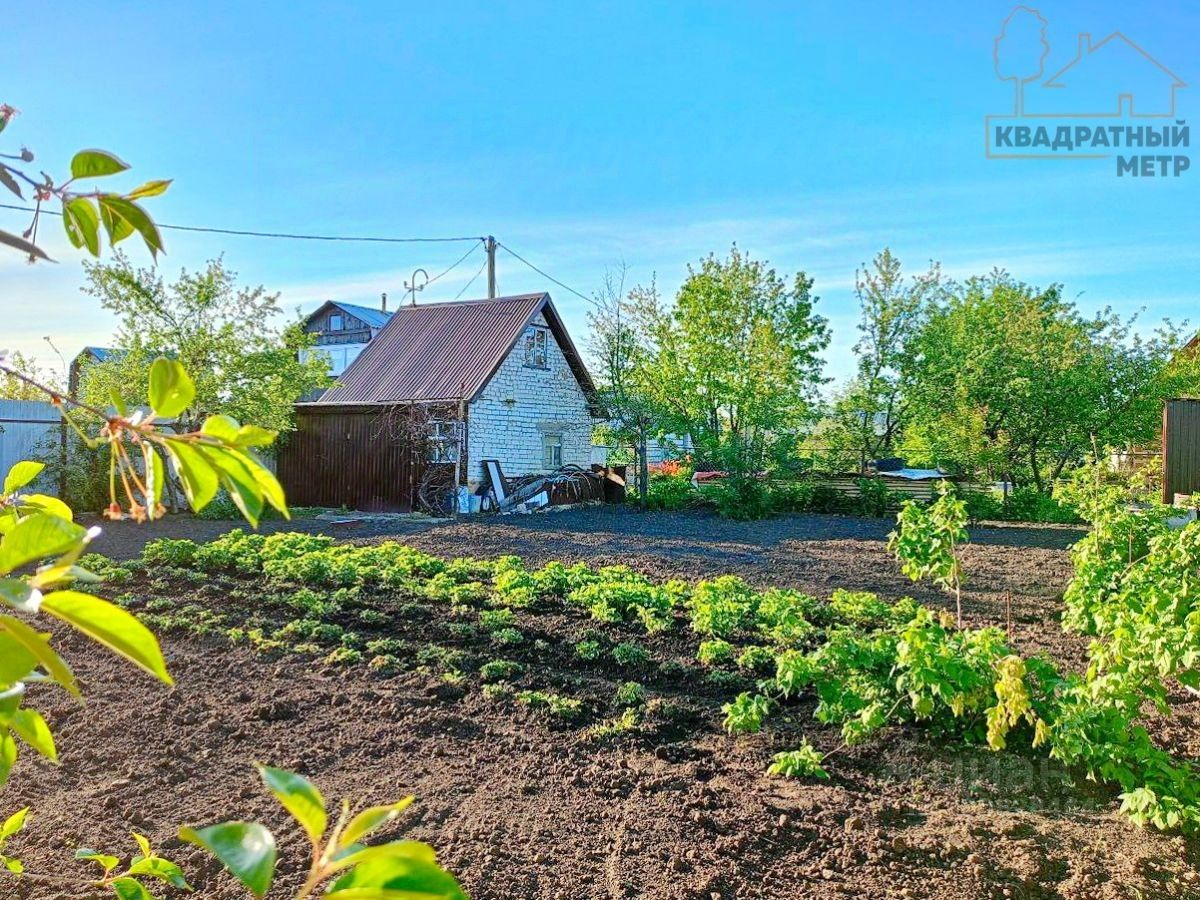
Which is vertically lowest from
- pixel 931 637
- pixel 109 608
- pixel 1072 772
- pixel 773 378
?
pixel 1072 772

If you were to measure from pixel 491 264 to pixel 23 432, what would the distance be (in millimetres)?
12052

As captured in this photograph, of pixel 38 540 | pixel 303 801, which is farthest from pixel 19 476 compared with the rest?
pixel 303 801

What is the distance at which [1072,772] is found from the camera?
3.45 meters

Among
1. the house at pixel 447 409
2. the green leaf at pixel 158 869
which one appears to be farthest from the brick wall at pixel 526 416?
the green leaf at pixel 158 869

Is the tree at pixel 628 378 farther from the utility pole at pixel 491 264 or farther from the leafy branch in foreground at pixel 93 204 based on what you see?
the leafy branch in foreground at pixel 93 204

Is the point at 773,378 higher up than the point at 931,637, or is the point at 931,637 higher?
the point at 773,378

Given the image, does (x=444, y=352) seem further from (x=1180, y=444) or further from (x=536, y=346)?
(x=1180, y=444)

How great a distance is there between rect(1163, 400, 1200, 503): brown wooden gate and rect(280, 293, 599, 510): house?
11471 millimetres

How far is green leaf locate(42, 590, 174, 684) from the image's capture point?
1.55ft

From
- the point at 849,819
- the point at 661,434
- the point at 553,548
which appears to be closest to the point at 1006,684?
the point at 849,819

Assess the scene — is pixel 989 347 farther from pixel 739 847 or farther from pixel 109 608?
pixel 109 608

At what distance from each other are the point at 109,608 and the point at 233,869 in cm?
17

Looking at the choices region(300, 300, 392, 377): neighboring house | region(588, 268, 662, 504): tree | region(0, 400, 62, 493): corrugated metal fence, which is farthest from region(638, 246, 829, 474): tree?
region(300, 300, 392, 377): neighboring house

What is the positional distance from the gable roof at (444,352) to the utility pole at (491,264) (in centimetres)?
265
